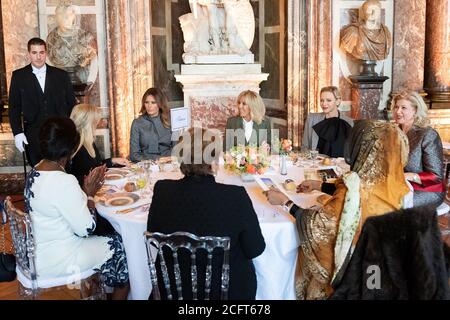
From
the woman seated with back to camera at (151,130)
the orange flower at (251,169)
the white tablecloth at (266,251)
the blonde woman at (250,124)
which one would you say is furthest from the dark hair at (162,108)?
the white tablecloth at (266,251)

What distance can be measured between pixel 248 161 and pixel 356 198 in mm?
1190

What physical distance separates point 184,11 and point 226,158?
143 inches

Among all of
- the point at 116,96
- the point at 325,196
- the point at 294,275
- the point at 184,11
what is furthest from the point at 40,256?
the point at 184,11

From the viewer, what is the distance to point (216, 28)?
6285 millimetres

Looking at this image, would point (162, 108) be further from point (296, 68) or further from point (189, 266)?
point (189, 266)

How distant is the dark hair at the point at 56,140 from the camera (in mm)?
2559

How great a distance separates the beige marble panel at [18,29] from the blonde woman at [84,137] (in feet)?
8.87

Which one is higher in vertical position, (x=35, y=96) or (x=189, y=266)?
(x=35, y=96)

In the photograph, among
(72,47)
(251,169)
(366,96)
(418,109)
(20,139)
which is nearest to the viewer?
(251,169)

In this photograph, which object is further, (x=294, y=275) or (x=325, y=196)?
(x=325, y=196)

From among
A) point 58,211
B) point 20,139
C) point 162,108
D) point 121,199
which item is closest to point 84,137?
point 121,199

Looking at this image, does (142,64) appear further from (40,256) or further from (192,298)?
(192,298)

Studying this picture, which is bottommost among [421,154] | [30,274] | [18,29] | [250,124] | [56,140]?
[30,274]

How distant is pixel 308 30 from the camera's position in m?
6.08
